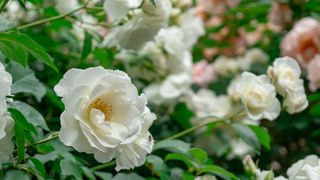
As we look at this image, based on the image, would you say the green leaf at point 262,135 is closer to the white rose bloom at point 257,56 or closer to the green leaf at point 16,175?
the green leaf at point 16,175

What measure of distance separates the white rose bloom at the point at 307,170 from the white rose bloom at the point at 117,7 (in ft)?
0.99

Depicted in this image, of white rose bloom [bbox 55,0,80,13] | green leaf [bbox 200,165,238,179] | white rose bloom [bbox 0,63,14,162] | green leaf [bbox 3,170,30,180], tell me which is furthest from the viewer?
white rose bloom [bbox 55,0,80,13]

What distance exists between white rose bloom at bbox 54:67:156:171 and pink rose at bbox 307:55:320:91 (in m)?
0.90

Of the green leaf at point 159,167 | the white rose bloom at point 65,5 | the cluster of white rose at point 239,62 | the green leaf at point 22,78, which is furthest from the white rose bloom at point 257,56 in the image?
the green leaf at point 22,78

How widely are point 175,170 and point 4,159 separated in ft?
1.11

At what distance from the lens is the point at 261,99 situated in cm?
100

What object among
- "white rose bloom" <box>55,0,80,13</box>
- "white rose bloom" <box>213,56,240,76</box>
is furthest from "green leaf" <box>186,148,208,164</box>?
"white rose bloom" <box>213,56,240,76</box>

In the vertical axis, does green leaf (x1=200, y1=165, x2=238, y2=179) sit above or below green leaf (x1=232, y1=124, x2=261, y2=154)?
above

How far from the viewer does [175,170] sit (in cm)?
100

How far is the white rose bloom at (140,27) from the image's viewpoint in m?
1.00

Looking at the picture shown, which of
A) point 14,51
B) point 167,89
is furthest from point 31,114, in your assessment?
point 167,89

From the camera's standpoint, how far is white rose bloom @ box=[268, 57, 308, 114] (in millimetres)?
998

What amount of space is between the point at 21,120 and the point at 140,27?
329 millimetres

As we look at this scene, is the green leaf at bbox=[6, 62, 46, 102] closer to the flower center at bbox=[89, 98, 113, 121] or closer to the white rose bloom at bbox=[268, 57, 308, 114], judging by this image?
the flower center at bbox=[89, 98, 113, 121]
